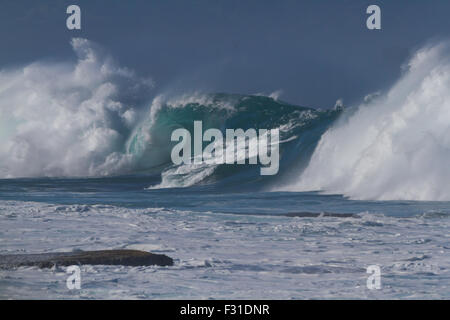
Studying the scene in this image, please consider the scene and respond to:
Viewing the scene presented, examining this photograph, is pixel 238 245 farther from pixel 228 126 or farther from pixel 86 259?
pixel 228 126

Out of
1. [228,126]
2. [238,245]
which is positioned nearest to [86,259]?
[238,245]

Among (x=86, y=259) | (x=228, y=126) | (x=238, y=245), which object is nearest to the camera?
(x=86, y=259)

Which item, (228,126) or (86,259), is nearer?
(86,259)

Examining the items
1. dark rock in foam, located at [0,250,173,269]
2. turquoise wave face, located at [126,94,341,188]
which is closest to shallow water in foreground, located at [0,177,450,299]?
dark rock in foam, located at [0,250,173,269]

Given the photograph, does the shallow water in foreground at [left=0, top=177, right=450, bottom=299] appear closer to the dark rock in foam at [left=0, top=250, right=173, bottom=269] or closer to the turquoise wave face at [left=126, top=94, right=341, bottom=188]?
the dark rock in foam at [left=0, top=250, right=173, bottom=269]

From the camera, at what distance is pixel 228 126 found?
29.2 metres

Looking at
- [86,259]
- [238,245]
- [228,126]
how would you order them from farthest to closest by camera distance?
[228,126] < [238,245] < [86,259]

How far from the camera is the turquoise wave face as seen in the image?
23953 millimetres

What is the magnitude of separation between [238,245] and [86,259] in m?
2.49

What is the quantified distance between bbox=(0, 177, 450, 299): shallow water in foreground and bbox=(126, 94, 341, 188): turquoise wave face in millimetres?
7014

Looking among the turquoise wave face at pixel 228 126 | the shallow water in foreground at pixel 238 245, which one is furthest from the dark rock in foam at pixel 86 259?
the turquoise wave face at pixel 228 126
